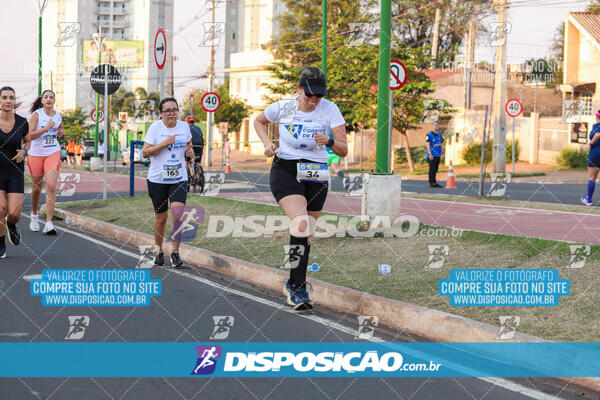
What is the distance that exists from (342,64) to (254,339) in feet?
127

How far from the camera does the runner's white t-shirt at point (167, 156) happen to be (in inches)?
376

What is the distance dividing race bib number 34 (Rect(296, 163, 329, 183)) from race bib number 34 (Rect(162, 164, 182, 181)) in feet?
9.12

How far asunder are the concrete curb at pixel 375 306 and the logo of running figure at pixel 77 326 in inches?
86.8

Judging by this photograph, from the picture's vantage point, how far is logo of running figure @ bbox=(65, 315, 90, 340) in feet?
19.8

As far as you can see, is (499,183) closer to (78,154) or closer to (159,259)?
(159,259)

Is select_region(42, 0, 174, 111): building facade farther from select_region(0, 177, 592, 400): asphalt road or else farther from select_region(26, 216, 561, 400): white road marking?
select_region(0, 177, 592, 400): asphalt road

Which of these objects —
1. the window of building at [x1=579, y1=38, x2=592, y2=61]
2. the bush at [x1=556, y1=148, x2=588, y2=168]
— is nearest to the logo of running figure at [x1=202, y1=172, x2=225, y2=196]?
the bush at [x1=556, y1=148, x2=588, y2=168]

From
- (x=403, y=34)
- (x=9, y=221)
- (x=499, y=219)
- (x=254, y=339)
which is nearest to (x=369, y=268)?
(x=254, y=339)

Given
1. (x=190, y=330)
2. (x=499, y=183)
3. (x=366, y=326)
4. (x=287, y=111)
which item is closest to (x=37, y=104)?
(x=287, y=111)

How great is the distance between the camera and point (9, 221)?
9.97 meters

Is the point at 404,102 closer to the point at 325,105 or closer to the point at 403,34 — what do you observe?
the point at 403,34

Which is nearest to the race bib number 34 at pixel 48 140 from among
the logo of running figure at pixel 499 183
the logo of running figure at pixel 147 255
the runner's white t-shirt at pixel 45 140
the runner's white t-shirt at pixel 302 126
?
the runner's white t-shirt at pixel 45 140

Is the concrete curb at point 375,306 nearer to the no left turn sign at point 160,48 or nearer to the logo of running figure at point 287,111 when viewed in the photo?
the logo of running figure at point 287,111

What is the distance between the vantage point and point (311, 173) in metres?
7.20
